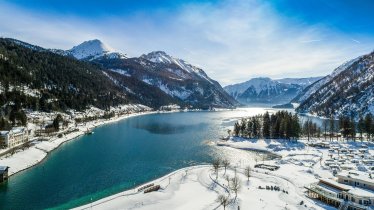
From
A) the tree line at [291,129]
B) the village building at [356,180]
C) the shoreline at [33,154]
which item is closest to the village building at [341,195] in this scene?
the village building at [356,180]

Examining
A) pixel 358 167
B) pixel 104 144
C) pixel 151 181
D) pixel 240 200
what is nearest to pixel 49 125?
pixel 104 144

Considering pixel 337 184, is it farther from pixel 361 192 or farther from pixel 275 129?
pixel 275 129

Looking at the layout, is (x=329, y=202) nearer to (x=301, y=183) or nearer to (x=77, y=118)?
(x=301, y=183)

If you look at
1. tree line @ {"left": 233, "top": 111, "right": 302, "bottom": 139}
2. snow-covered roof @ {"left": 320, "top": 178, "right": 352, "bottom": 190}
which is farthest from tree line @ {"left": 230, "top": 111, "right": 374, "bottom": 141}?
snow-covered roof @ {"left": 320, "top": 178, "right": 352, "bottom": 190}

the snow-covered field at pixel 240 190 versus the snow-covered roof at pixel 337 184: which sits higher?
the snow-covered roof at pixel 337 184

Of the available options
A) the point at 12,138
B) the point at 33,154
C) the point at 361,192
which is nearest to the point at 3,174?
the point at 33,154

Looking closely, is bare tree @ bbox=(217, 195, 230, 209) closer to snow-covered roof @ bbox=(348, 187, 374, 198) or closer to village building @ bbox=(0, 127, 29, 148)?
snow-covered roof @ bbox=(348, 187, 374, 198)

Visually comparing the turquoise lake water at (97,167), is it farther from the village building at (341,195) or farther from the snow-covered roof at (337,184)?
the snow-covered roof at (337,184)
